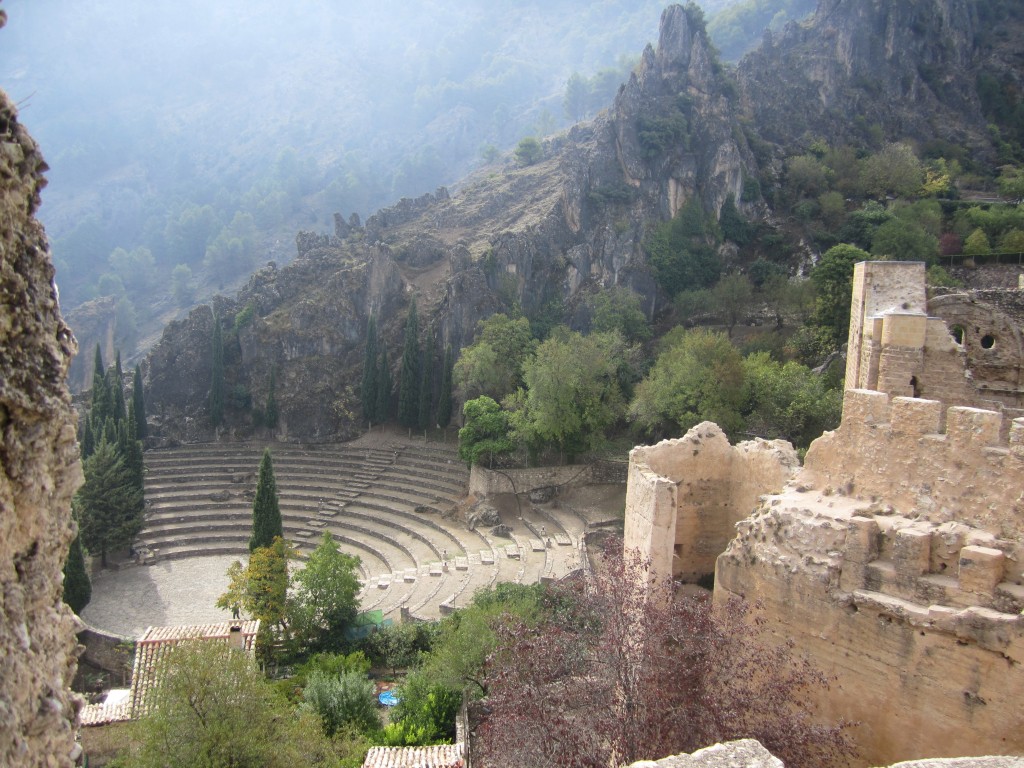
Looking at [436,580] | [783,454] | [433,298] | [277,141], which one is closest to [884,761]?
[783,454]

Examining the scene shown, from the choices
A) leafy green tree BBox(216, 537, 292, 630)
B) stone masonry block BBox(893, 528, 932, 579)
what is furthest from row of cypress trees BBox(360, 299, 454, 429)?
stone masonry block BBox(893, 528, 932, 579)

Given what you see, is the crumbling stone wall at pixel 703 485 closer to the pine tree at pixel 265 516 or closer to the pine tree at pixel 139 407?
the pine tree at pixel 265 516

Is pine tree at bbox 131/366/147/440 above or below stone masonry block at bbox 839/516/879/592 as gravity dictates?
below

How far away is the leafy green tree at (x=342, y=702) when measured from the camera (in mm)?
14312

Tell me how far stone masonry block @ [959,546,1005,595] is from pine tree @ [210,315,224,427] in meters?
38.1

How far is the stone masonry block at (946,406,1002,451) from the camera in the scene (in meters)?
7.73

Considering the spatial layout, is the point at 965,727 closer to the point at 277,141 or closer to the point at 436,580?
the point at 436,580

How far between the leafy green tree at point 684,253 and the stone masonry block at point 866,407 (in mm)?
34872

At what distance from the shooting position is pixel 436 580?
76.6 ft

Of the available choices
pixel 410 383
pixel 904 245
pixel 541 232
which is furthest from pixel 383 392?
pixel 904 245

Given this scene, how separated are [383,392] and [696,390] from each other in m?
18.1

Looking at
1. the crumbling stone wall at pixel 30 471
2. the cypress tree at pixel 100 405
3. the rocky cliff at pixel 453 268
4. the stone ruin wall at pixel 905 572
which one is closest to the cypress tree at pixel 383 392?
the rocky cliff at pixel 453 268

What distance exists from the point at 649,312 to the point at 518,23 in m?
135

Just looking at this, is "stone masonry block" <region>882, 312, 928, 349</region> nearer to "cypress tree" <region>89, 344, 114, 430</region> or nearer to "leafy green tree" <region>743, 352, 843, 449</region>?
"leafy green tree" <region>743, 352, 843, 449</region>
